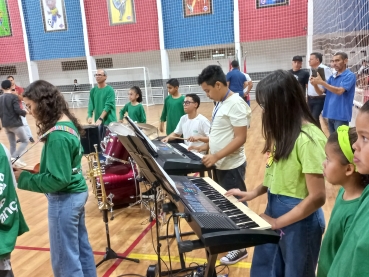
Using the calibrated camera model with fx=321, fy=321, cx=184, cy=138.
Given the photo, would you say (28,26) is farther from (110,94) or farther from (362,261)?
(362,261)

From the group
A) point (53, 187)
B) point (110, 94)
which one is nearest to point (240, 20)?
point (110, 94)

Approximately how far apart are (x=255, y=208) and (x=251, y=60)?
1101 cm

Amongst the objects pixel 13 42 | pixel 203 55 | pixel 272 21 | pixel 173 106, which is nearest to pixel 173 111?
pixel 173 106

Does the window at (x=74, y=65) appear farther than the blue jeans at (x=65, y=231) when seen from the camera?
Yes

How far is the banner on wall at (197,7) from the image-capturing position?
12883 mm

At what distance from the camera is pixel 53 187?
1851mm

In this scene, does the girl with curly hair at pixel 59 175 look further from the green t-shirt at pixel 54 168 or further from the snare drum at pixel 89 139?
the snare drum at pixel 89 139

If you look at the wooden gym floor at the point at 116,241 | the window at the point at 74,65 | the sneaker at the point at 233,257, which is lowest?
the wooden gym floor at the point at 116,241

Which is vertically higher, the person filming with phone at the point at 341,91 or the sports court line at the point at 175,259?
the person filming with phone at the point at 341,91

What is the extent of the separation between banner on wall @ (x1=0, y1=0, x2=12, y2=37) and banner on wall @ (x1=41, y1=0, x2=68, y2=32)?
1911 mm

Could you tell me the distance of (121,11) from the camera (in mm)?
13680

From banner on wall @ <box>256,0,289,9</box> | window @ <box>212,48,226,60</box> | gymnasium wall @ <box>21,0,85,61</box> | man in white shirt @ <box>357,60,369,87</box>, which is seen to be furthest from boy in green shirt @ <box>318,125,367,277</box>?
gymnasium wall @ <box>21,0,85,61</box>

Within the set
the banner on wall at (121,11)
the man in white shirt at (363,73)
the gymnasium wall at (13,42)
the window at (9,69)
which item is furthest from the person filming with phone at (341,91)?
the window at (9,69)

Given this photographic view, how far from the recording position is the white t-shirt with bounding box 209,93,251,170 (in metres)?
2.38
